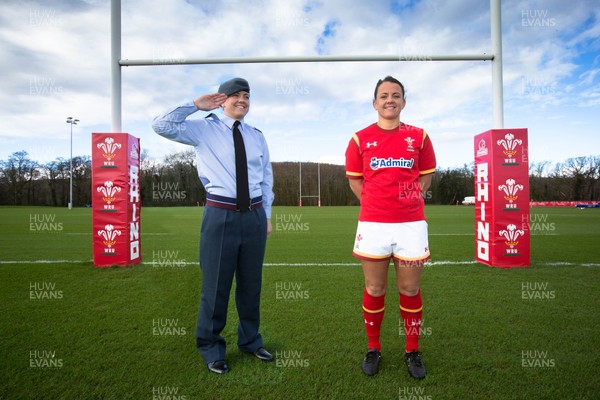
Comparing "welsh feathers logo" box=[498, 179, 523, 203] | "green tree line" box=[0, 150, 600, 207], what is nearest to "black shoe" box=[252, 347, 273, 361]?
"welsh feathers logo" box=[498, 179, 523, 203]

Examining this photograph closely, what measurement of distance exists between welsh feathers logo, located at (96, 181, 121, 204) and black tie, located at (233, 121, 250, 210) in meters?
4.27

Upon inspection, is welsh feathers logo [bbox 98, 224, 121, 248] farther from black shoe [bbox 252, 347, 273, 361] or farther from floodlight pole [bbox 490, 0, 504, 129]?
floodlight pole [bbox 490, 0, 504, 129]

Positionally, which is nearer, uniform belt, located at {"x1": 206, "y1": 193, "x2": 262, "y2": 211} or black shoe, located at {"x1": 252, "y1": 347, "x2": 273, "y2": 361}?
uniform belt, located at {"x1": 206, "y1": 193, "x2": 262, "y2": 211}

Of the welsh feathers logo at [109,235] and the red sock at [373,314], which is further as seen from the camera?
the welsh feathers logo at [109,235]

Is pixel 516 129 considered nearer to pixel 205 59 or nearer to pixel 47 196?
pixel 205 59

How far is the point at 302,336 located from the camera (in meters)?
3.32

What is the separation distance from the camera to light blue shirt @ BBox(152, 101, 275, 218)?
262cm

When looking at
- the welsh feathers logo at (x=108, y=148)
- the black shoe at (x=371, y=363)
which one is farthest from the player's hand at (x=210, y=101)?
the welsh feathers logo at (x=108, y=148)

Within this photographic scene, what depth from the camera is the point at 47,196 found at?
64.1m

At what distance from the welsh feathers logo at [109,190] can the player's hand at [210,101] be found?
4275mm

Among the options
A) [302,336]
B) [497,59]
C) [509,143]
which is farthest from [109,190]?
[497,59]

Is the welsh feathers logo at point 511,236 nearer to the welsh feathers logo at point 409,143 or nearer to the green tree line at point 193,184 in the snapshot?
the welsh feathers logo at point 409,143

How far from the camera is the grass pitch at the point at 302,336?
97.1 inches

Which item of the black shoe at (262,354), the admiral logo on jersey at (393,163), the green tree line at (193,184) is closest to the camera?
the admiral logo on jersey at (393,163)
